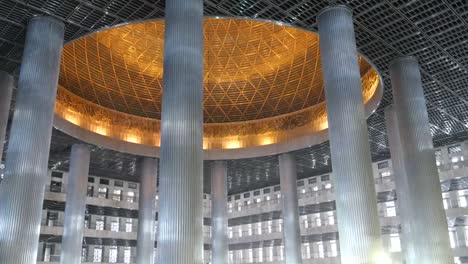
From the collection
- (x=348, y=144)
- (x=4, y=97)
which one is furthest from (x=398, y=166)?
(x=4, y=97)

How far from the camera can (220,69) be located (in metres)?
40.2

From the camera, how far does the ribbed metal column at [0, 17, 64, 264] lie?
1870 centimetres

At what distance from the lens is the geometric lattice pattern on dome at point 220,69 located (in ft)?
115

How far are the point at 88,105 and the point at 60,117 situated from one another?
4.12 metres

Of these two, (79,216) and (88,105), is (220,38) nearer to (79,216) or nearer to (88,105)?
(88,105)

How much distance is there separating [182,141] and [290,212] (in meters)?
26.5

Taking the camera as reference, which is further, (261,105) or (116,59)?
(261,105)

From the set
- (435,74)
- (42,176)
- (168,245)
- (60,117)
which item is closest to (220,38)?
(60,117)

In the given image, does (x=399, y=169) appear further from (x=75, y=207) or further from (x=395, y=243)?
(x=75, y=207)

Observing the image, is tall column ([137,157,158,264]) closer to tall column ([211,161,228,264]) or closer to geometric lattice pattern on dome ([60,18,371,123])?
geometric lattice pattern on dome ([60,18,371,123])

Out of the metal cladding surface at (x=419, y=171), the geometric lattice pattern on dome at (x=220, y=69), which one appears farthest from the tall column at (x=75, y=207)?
the metal cladding surface at (x=419, y=171)

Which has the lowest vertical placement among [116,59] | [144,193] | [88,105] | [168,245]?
[168,245]

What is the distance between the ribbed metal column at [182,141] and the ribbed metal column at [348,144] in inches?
246

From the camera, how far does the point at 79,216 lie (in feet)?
122
